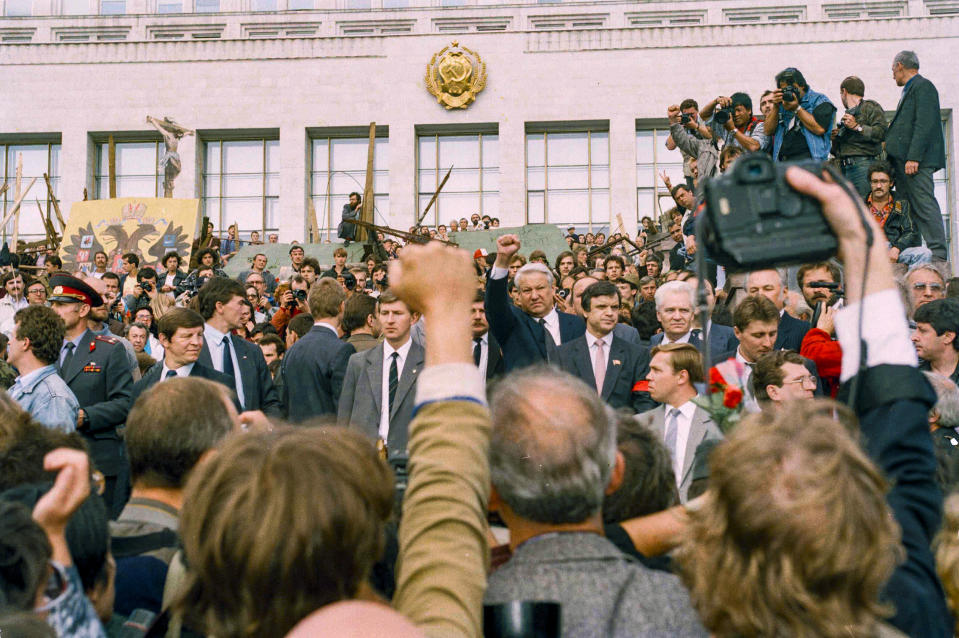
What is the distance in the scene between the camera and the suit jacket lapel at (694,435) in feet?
14.4

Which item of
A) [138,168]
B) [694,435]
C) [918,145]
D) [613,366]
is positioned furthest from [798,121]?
[138,168]

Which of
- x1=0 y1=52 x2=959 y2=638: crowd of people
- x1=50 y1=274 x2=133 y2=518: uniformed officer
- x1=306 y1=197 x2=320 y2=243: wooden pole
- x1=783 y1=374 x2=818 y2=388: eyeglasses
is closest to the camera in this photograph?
x1=0 y1=52 x2=959 y2=638: crowd of people

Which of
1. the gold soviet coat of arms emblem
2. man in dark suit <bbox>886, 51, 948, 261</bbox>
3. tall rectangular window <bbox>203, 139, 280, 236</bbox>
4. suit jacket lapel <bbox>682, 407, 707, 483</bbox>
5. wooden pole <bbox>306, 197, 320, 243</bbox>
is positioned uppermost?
the gold soviet coat of arms emblem

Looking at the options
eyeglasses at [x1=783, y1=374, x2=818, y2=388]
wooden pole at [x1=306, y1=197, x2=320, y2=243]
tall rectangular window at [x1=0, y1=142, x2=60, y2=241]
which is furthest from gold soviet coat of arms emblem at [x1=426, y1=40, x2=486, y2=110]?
eyeglasses at [x1=783, y1=374, x2=818, y2=388]

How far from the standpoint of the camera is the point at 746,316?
210 inches

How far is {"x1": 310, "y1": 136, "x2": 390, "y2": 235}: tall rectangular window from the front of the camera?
92.0 feet

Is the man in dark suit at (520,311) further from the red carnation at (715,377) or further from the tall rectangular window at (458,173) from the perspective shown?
the tall rectangular window at (458,173)

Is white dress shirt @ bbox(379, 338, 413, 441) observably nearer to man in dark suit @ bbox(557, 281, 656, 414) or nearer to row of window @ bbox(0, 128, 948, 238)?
man in dark suit @ bbox(557, 281, 656, 414)

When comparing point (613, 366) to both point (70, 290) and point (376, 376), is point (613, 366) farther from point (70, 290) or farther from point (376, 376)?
point (70, 290)

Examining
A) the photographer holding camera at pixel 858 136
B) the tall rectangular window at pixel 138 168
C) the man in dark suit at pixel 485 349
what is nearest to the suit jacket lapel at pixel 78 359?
the man in dark suit at pixel 485 349

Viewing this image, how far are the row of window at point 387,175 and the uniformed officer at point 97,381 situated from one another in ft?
70.2

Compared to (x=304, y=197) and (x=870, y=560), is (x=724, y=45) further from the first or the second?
(x=870, y=560)

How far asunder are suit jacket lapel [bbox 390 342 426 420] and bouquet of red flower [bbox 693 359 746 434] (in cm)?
333

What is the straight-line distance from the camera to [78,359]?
5.77 metres
